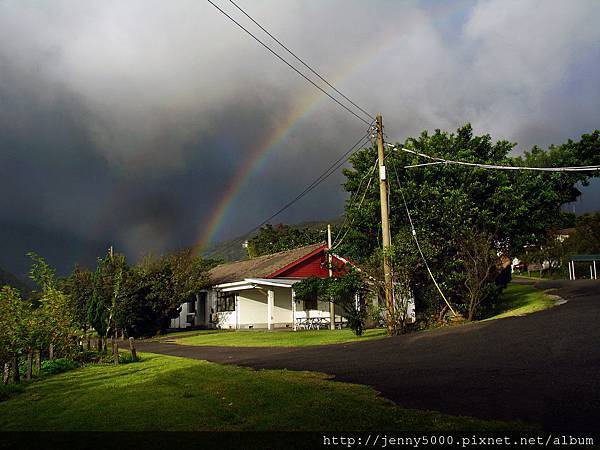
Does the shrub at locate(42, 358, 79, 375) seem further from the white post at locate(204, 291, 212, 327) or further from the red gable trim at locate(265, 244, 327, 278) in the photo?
the white post at locate(204, 291, 212, 327)

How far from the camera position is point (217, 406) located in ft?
24.3

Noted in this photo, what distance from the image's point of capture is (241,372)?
11.2 meters

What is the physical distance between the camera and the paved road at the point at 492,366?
6.16 metres

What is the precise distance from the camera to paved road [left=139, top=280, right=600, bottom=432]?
616 cm

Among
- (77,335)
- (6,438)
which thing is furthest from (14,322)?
(6,438)

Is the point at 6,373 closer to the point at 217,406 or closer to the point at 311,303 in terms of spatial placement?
the point at 217,406

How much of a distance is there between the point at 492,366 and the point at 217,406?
4784 mm

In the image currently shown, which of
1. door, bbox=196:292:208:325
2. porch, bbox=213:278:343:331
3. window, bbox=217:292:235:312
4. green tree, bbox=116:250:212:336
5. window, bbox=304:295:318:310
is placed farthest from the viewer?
door, bbox=196:292:208:325

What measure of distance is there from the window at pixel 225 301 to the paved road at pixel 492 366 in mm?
17967

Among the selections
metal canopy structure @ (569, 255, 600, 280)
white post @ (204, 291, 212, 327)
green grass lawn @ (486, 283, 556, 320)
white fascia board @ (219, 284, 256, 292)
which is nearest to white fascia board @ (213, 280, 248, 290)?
white fascia board @ (219, 284, 256, 292)

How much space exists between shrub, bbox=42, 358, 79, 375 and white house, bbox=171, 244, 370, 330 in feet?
47.4

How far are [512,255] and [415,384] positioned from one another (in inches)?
807

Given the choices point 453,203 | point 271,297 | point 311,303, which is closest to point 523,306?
point 453,203

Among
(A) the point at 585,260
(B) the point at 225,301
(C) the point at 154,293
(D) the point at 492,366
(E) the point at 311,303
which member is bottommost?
(D) the point at 492,366
